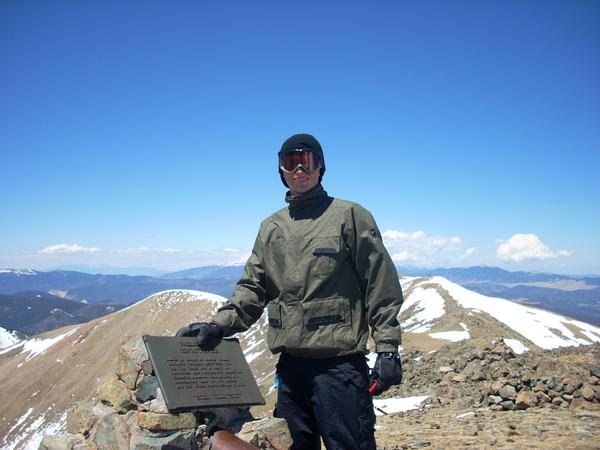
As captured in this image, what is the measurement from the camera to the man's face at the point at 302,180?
5.32 meters

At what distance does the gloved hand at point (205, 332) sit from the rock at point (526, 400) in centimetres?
1088

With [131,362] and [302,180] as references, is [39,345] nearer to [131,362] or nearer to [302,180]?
[131,362]

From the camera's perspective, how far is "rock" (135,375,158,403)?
7.90m

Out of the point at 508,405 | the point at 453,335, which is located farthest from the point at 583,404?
the point at 453,335

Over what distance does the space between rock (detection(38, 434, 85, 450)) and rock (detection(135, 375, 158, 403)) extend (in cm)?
134

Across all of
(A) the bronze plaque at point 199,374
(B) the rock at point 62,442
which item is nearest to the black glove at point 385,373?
(A) the bronze plaque at point 199,374

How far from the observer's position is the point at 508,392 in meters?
13.5

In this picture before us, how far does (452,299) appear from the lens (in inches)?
2817

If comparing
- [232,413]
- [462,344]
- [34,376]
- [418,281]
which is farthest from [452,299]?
[34,376]

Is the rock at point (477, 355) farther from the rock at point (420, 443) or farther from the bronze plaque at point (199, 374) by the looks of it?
the bronze plaque at point (199, 374)

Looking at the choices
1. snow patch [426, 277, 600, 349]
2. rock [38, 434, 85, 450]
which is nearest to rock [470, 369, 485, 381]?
rock [38, 434, 85, 450]

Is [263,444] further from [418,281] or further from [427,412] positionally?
[418,281]

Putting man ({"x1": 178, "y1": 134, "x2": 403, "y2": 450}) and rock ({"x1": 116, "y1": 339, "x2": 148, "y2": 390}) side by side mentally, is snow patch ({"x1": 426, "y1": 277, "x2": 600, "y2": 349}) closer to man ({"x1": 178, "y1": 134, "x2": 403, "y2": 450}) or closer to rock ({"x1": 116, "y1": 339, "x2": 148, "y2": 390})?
rock ({"x1": 116, "y1": 339, "x2": 148, "y2": 390})

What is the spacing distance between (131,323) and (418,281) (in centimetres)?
6485
